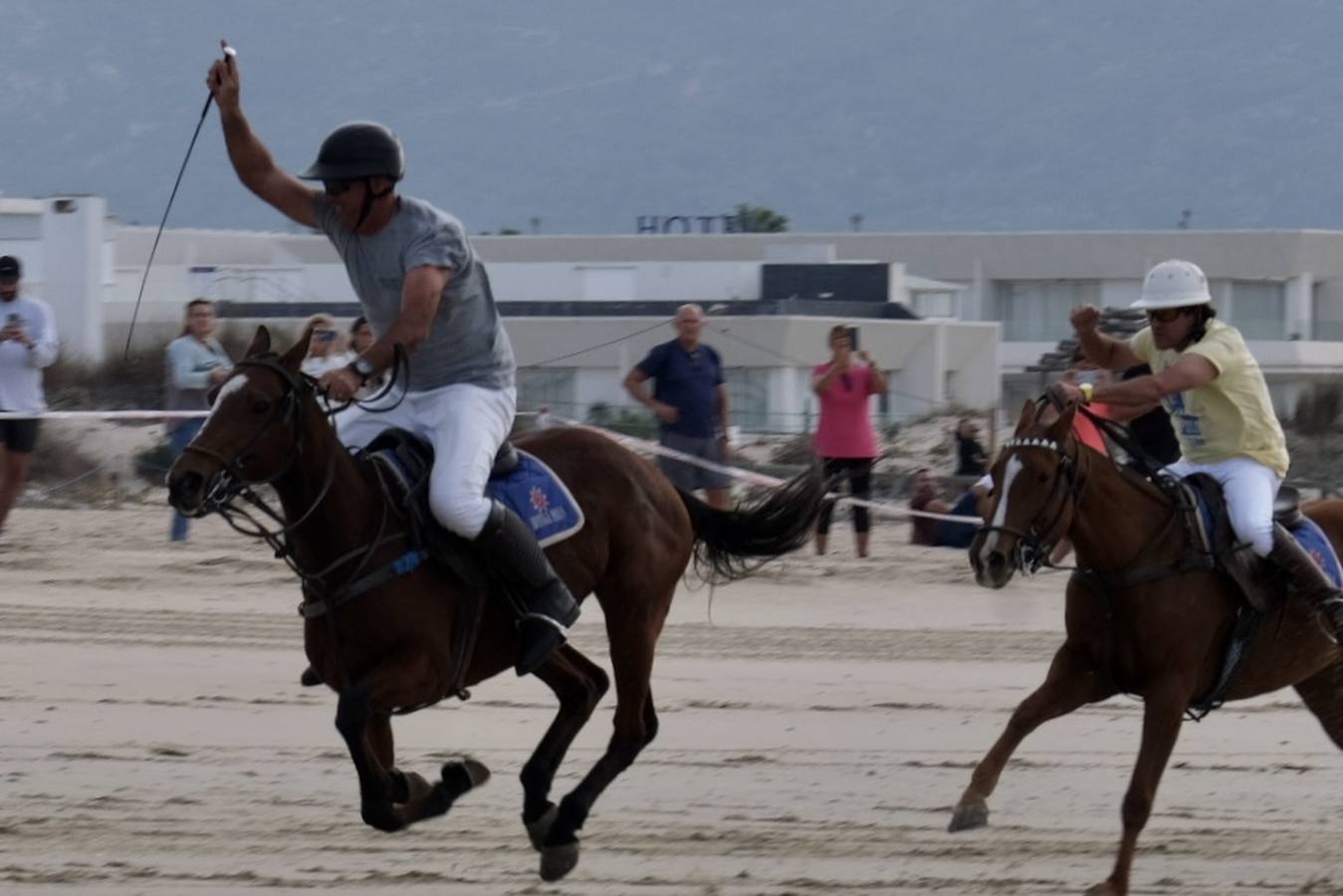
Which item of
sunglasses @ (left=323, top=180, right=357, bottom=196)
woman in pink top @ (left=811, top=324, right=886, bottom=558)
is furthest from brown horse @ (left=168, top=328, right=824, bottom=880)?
woman in pink top @ (left=811, top=324, right=886, bottom=558)

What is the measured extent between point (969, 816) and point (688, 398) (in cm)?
796

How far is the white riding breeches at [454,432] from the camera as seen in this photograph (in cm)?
780

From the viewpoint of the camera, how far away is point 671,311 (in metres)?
49.4

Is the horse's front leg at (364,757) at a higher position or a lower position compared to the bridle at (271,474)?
lower

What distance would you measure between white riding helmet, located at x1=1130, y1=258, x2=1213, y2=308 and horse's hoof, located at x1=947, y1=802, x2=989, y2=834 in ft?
6.31

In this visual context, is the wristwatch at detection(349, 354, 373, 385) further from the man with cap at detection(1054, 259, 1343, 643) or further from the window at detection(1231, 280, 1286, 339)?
the window at detection(1231, 280, 1286, 339)

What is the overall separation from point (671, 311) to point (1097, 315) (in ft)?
133

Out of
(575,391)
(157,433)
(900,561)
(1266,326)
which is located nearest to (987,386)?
(575,391)

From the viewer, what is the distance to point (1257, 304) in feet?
232

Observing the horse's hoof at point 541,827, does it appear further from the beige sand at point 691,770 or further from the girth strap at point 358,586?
the girth strap at point 358,586

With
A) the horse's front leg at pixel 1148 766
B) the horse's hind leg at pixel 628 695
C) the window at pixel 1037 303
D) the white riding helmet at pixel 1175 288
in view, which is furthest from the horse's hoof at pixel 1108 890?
the window at pixel 1037 303

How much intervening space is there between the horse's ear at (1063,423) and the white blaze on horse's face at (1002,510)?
0.17m

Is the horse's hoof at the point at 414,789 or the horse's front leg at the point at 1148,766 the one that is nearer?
the horse's front leg at the point at 1148,766

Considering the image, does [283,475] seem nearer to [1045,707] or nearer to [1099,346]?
[1045,707]
